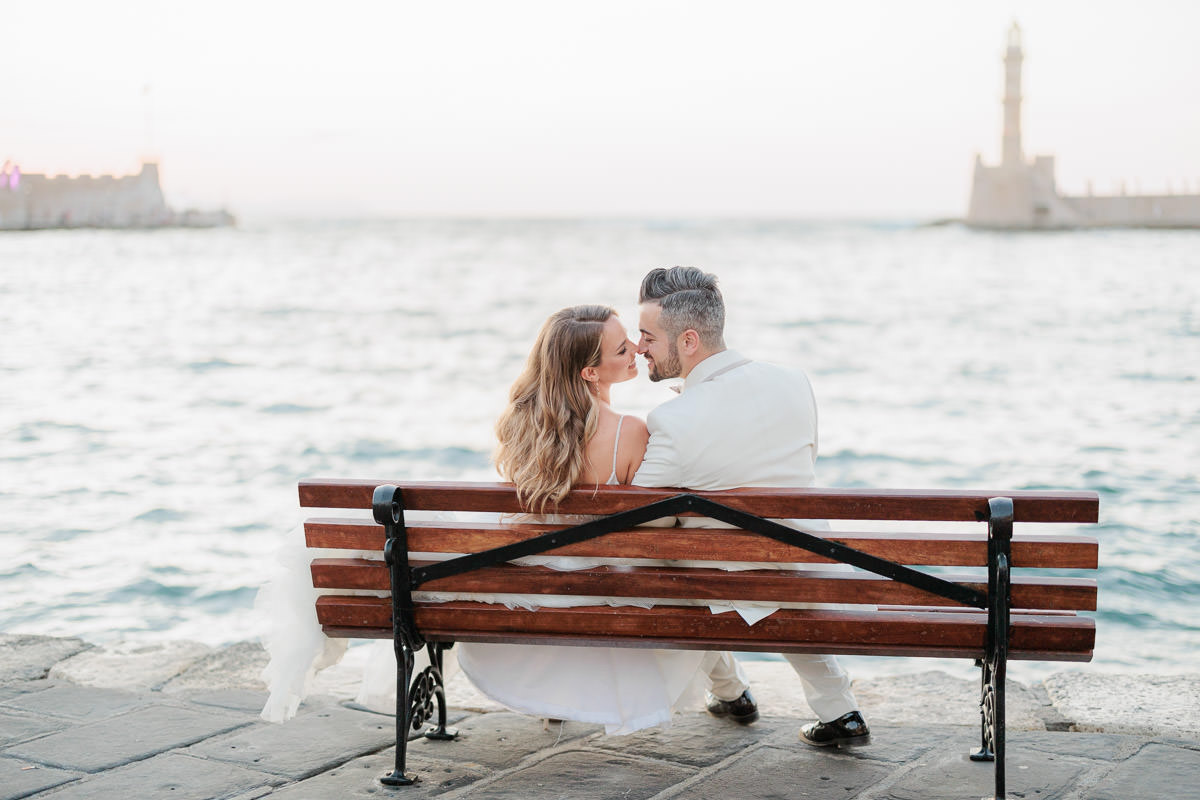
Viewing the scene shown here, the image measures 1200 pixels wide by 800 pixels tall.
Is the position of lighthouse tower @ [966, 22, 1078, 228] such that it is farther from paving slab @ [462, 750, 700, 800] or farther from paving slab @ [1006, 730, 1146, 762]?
paving slab @ [462, 750, 700, 800]

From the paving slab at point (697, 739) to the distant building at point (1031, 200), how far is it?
106198 mm

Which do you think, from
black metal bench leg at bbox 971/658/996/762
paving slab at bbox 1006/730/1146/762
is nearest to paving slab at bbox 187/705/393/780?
black metal bench leg at bbox 971/658/996/762

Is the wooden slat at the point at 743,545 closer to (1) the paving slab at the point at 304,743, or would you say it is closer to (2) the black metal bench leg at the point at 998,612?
(2) the black metal bench leg at the point at 998,612

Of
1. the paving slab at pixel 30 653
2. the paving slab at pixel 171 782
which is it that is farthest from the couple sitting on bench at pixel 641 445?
the paving slab at pixel 30 653

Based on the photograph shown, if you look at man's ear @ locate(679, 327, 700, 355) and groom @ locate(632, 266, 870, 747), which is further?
man's ear @ locate(679, 327, 700, 355)

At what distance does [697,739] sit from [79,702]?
7.16 feet

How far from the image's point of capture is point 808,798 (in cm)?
322

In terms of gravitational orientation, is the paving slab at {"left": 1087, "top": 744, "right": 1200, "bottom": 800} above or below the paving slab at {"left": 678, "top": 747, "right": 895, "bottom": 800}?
above

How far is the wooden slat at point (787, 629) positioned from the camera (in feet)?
10.1

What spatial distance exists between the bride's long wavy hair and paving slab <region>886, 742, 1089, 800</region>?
131 centimetres

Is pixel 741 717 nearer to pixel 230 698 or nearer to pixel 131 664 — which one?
pixel 230 698

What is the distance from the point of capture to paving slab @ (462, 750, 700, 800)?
3281 mm

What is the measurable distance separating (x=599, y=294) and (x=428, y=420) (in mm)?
23208

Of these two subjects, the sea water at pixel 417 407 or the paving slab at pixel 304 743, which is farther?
the sea water at pixel 417 407
